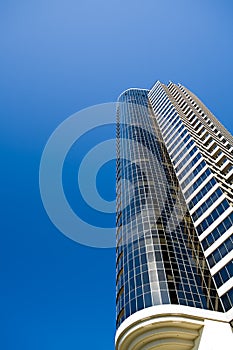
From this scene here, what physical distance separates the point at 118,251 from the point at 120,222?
6088mm

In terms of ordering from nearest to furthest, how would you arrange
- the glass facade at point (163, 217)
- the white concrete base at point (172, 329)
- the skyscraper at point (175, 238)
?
the white concrete base at point (172, 329) < the skyscraper at point (175, 238) < the glass facade at point (163, 217)

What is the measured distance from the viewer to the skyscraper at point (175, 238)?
3722 cm

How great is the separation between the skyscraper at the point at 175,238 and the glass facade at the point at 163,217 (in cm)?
15

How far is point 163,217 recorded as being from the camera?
176 feet

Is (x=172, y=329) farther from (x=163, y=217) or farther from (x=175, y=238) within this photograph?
(x=163, y=217)

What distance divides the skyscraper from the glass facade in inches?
5.7

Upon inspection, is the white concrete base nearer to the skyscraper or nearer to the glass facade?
the skyscraper

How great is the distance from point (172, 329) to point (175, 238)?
1557 cm

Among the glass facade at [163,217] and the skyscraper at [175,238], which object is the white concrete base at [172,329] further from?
the glass facade at [163,217]

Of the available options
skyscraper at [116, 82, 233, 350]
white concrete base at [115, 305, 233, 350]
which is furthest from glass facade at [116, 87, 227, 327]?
white concrete base at [115, 305, 233, 350]

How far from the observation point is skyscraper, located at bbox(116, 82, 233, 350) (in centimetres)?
3722

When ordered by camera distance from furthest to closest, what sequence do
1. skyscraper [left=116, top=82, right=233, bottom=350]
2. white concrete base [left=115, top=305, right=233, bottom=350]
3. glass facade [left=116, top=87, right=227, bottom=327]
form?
glass facade [left=116, top=87, right=227, bottom=327], skyscraper [left=116, top=82, right=233, bottom=350], white concrete base [left=115, top=305, right=233, bottom=350]

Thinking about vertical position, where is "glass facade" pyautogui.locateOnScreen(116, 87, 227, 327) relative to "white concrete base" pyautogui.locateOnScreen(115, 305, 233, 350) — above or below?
above

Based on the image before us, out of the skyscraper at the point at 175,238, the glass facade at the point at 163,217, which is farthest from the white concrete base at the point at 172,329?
the glass facade at the point at 163,217
